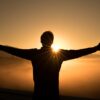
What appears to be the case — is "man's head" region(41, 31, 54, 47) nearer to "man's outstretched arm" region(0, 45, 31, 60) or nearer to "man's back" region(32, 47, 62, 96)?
"man's back" region(32, 47, 62, 96)

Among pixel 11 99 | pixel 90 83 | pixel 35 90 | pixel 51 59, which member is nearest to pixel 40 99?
pixel 35 90

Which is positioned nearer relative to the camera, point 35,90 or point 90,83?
point 35,90

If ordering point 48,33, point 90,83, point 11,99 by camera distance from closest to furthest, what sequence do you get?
point 48,33 < point 11,99 < point 90,83

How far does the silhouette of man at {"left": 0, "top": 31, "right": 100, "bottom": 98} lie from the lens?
15.2 ft

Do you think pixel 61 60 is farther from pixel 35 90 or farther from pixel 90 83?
pixel 90 83

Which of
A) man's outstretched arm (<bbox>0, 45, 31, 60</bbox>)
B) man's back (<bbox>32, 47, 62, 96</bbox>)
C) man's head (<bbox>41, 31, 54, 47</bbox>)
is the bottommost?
man's back (<bbox>32, 47, 62, 96</bbox>)

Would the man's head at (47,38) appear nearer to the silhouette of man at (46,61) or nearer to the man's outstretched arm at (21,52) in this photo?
the silhouette of man at (46,61)

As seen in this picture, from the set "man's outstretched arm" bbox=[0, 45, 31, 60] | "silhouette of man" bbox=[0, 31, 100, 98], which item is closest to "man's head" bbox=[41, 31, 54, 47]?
"silhouette of man" bbox=[0, 31, 100, 98]

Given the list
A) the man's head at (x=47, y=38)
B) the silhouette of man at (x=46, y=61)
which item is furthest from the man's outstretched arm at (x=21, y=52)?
the man's head at (x=47, y=38)

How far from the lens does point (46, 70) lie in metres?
4.66

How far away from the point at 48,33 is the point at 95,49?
71 cm

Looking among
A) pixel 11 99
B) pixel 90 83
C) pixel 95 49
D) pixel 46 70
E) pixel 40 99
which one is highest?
pixel 90 83

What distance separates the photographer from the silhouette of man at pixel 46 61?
4637 millimetres

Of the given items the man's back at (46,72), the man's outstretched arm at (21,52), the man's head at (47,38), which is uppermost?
the man's head at (47,38)
